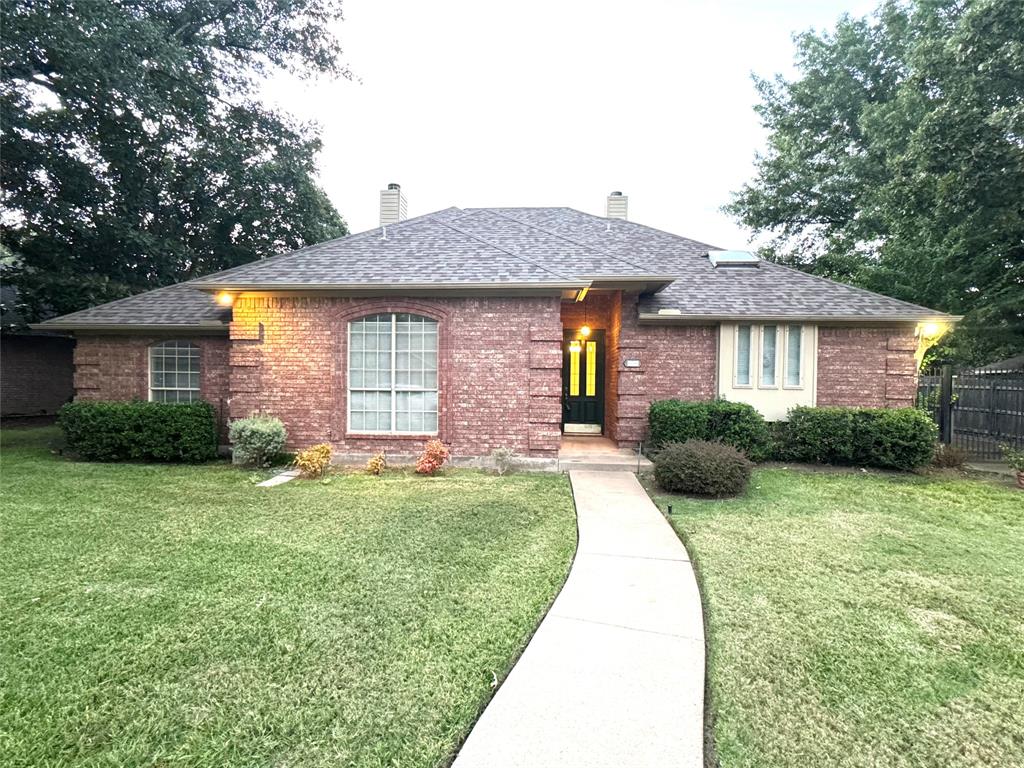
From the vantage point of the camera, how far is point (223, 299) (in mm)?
8711

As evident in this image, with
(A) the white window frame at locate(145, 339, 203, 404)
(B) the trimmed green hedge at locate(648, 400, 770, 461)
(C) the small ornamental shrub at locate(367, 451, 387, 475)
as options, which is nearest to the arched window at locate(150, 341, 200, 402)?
(A) the white window frame at locate(145, 339, 203, 404)

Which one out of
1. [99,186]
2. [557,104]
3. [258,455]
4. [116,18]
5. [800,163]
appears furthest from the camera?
[800,163]

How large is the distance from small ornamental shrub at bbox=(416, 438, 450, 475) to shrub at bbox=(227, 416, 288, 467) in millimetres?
2641

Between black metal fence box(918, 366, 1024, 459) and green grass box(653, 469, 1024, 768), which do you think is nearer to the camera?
green grass box(653, 469, 1024, 768)

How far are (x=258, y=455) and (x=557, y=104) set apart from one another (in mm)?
16345

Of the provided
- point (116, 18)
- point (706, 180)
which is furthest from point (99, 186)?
point (706, 180)

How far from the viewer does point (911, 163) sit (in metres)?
10.8

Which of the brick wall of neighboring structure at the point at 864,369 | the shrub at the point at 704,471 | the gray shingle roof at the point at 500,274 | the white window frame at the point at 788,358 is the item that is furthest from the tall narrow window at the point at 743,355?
the shrub at the point at 704,471

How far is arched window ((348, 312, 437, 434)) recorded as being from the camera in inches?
Result: 339

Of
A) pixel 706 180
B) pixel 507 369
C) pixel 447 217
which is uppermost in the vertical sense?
pixel 706 180

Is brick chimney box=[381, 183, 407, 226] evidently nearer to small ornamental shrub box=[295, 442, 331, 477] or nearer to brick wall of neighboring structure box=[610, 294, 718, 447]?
brick wall of neighboring structure box=[610, 294, 718, 447]

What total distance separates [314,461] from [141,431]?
389 cm

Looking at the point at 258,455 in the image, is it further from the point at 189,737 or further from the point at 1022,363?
the point at 1022,363

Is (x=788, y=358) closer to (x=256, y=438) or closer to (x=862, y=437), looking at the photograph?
(x=862, y=437)
